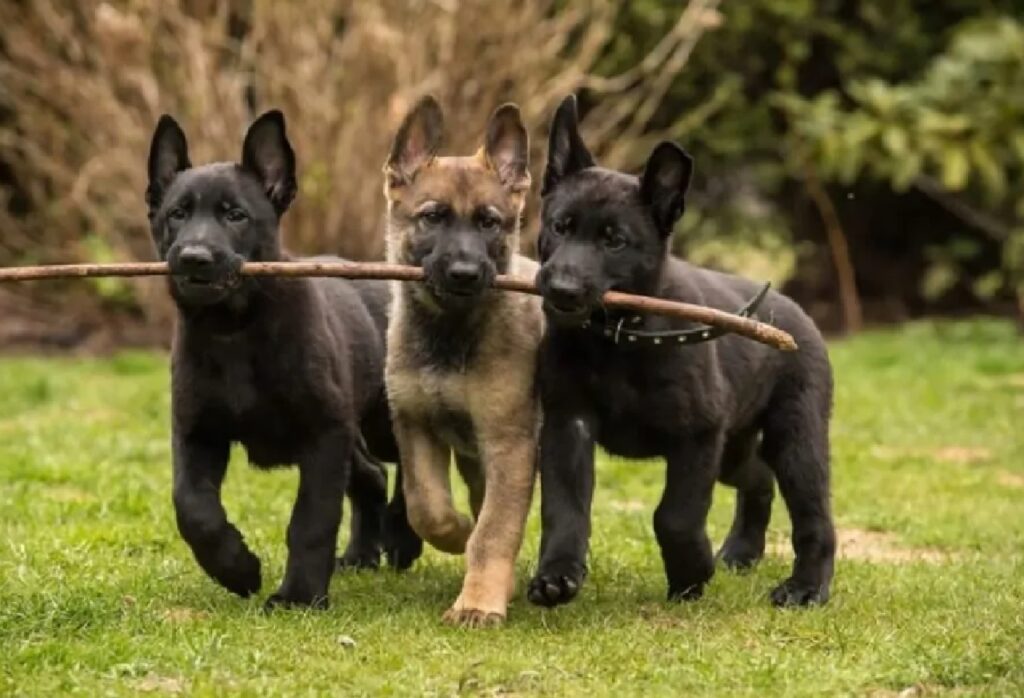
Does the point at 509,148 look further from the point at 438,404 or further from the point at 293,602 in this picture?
the point at 293,602

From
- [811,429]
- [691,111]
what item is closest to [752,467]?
[811,429]

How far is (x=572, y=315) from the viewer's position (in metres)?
6.44

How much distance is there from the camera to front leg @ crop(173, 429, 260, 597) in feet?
21.9

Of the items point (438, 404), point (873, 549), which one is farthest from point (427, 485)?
point (873, 549)

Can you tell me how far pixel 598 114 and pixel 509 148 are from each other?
32.9ft

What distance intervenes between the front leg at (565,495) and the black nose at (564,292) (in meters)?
0.49

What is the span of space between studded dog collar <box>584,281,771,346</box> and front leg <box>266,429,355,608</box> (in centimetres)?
97

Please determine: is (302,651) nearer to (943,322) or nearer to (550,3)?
(550,3)

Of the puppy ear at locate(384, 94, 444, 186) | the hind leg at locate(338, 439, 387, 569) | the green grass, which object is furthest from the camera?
the hind leg at locate(338, 439, 387, 569)

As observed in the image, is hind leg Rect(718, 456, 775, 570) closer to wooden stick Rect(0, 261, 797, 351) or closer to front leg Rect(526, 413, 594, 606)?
front leg Rect(526, 413, 594, 606)

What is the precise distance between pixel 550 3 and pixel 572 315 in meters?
9.23

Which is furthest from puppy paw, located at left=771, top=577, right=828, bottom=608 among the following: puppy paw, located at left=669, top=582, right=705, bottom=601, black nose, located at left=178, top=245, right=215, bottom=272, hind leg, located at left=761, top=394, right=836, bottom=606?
black nose, located at left=178, top=245, right=215, bottom=272

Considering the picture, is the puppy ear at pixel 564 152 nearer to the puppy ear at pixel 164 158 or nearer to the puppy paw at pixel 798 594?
the puppy ear at pixel 164 158

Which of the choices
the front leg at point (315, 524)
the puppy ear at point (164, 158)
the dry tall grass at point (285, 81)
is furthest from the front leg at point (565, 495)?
the dry tall grass at point (285, 81)
